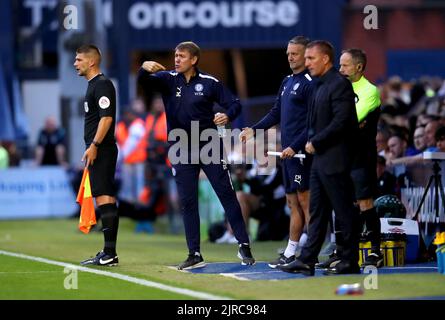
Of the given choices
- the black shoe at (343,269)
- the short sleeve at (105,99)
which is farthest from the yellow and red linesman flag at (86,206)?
the black shoe at (343,269)

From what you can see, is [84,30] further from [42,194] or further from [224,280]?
[224,280]

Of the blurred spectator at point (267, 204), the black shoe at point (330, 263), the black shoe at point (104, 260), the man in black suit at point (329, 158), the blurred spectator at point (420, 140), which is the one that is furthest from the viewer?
the blurred spectator at point (267, 204)

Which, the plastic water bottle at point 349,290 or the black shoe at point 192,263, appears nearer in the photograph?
the plastic water bottle at point 349,290

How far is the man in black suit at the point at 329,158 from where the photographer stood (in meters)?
11.8

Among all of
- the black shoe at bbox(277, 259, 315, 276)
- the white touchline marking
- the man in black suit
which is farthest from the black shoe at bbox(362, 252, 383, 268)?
the white touchline marking

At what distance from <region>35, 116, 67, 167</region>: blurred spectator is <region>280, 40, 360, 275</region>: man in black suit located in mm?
15512

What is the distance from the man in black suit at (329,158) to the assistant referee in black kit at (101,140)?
2.14 m

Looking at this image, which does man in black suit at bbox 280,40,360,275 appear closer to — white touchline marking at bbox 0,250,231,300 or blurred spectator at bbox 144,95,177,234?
white touchline marking at bbox 0,250,231,300

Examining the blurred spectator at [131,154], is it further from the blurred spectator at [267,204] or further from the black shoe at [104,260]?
the black shoe at [104,260]

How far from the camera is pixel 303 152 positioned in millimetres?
13102

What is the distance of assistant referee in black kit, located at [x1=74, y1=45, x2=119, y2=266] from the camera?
1308 cm

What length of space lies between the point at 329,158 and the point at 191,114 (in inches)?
69.6

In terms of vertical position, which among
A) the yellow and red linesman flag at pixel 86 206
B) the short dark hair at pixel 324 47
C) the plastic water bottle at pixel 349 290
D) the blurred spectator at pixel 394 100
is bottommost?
the plastic water bottle at pixel 349 290
